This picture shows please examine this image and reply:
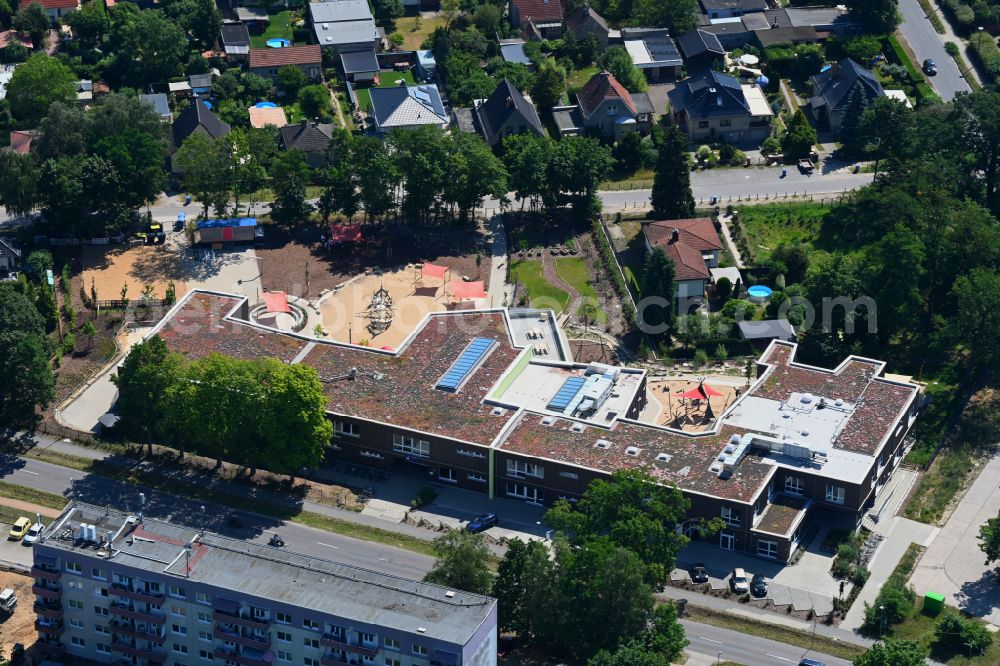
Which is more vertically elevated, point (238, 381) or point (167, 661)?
point (238, 381)

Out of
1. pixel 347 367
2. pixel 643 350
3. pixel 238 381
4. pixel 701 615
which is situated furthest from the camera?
pixel 643 350

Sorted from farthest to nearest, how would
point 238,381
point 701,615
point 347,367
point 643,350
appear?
point 643,350 < point 347,367 < point 238,381 < point 701,615

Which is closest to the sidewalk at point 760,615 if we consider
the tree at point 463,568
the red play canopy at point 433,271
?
the tree at point 463,568

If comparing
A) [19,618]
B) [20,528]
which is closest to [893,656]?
[19,618]

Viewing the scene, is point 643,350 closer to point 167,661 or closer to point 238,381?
point 238,381

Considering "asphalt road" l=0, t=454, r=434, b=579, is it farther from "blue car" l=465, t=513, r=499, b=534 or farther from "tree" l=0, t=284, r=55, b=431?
"blue car" l=465, t=513, r=499, b=534

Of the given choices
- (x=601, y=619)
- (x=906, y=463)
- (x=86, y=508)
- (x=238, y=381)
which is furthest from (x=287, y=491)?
(x=906, y=463)

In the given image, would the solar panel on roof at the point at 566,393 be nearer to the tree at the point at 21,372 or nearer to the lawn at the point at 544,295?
the lawn at the point at 544,295

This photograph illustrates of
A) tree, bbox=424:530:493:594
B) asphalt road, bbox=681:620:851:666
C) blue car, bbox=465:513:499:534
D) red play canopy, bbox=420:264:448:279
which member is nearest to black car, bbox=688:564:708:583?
asphalt road, bbox=681:620:851:666
